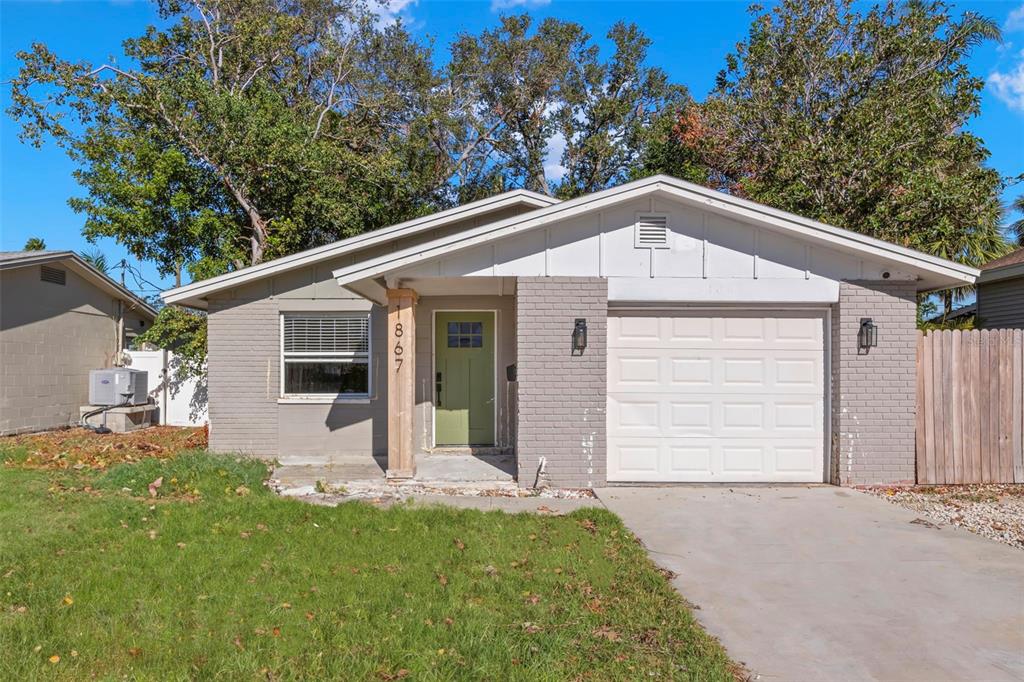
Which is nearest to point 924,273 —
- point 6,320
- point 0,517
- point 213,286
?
point 213,286

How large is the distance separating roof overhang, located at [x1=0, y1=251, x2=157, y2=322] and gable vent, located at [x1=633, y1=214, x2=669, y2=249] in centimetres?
1126

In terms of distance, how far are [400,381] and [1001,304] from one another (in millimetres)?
14048

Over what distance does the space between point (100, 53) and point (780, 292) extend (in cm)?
1846

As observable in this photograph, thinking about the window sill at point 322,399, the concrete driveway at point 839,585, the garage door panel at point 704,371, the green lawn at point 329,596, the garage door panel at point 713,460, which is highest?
the garage door panel at point 704,371

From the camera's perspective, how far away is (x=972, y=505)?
23.2ft

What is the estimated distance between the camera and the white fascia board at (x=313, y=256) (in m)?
9.41

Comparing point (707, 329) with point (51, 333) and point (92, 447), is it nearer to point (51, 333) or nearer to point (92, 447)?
point (92, 447)

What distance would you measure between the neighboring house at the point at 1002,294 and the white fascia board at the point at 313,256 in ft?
36.0

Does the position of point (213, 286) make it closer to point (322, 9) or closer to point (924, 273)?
point (924, 273)

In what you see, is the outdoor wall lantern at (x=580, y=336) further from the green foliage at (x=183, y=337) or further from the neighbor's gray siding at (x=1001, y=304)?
the neighbor's gray siding at (x=1001, y=304)

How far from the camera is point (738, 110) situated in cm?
1608

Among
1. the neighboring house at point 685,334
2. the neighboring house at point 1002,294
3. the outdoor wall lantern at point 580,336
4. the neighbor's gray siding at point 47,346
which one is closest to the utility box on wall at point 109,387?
the neighbor's gray siding at point 47,346

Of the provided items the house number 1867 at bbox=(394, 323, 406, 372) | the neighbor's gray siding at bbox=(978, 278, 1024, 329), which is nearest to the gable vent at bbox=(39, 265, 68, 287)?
the house number 1867 at bbox=(394, 323, 406, 372)

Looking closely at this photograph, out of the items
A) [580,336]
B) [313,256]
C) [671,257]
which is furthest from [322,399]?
[671,257]
